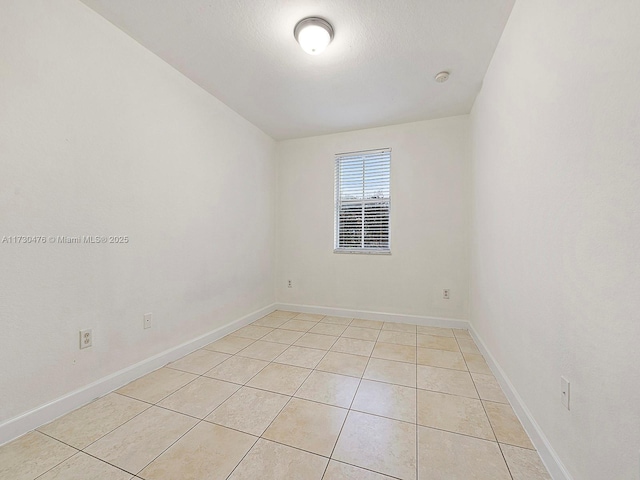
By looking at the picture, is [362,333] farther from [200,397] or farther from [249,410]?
[200,397]

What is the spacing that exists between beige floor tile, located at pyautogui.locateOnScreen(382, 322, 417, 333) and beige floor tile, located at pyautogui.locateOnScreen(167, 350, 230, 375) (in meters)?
1.87

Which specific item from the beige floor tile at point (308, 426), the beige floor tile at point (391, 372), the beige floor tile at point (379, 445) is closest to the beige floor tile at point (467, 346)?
the beige floor tile at point (391, 372)

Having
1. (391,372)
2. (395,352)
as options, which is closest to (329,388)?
(391,372)

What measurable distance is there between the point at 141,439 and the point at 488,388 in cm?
218

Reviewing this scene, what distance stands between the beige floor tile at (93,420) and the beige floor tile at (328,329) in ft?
5.76

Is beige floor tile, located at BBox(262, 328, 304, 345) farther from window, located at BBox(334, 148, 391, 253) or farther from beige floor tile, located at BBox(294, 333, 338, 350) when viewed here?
window, located at BBox(334, 148, 391, 253)

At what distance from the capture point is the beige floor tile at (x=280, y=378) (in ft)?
6.10

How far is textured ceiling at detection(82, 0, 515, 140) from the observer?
169 cm

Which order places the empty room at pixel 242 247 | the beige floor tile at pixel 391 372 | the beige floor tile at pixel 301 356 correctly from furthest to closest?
the beige floor tile at pixel 301 356 < the beige floor tile at pixel 391 372 < the empty room at pixel 242 247

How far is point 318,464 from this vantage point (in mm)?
1224

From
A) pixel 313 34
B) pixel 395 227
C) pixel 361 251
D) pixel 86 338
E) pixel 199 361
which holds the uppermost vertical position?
pixel 313 34

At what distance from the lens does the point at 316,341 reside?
273 centimetres

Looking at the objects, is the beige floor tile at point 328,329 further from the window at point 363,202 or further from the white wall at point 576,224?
the white wall at point 576,224

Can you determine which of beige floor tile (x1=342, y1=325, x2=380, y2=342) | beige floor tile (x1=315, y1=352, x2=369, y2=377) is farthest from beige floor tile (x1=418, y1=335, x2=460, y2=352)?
beige floor tile (x1=315, y1=352, x2=369, y2=377)
